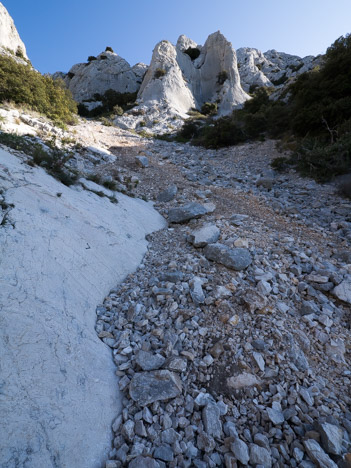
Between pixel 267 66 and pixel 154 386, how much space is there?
62.9 metres

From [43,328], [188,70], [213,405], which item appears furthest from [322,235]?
[188,70]

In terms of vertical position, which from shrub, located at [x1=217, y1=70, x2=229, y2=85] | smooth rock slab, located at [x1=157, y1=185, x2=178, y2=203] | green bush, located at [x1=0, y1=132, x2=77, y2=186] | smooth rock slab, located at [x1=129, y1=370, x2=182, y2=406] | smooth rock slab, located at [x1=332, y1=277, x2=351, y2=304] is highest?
shrub, located at [x1=217, y1=70, x2=229, y2=85]

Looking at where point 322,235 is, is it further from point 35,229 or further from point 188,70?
point 188,70

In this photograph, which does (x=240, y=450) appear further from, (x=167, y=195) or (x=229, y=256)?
(x=167, y=195)

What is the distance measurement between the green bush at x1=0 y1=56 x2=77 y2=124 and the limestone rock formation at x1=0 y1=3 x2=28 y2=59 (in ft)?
52.8

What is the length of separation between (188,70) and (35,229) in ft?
146

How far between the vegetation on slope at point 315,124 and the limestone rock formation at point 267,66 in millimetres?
28055

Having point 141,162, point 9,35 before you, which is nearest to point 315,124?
point 141,162

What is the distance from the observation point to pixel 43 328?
2145mm

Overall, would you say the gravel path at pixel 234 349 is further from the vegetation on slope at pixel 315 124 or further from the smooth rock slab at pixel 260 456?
the vegetation on slope at pixel 315 124

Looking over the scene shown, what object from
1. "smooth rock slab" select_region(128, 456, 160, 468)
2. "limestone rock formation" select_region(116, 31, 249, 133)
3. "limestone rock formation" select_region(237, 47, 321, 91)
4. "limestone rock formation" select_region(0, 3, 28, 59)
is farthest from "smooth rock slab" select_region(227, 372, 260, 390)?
"limestone rock formation" select_region(237, 47, 321, 91)

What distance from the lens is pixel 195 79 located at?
36.9 metres

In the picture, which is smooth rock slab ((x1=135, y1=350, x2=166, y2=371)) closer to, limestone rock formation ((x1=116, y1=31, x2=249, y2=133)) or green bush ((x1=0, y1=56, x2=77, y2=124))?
green bush ((x1=0, y1=56, x2=77, y2=124))

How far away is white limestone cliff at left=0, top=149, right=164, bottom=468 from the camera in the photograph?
163 cm
